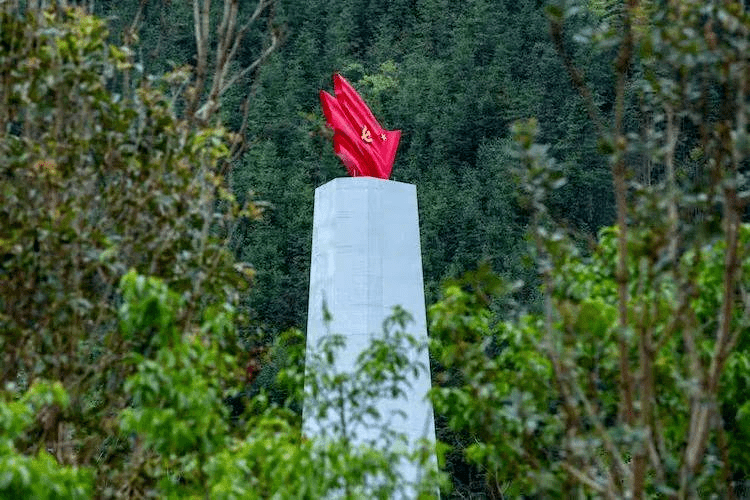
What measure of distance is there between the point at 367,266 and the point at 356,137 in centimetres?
127

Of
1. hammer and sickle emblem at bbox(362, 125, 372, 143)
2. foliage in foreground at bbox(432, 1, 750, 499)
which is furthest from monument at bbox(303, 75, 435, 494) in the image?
foliage in foreground at bbox(432, 1, 750, 499)

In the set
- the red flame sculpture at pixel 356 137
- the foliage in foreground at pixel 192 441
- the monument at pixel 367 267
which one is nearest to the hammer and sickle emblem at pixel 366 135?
the red flame sculpture at pixel 356 137

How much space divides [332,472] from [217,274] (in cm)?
118

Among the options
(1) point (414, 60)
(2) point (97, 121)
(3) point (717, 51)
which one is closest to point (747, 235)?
(3) point (717, 51)

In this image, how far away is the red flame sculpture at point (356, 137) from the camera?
10594mm

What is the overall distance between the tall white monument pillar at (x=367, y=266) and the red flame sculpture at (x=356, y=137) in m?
0.39

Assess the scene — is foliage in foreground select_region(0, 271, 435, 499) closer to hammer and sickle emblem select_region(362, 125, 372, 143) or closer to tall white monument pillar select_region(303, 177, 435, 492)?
tall white monument pillar select_region(303, 177, 435, 492)

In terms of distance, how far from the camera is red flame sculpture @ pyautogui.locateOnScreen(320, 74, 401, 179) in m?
10.6

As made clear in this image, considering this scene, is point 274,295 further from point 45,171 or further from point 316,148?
point 45,171

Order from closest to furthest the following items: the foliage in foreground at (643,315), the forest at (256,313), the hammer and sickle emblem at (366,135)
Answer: the foliage in foreground at (643,315) → the forest at (256,313) → the hammer and sickle emblem at (366,135)

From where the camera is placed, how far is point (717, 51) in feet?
14.0

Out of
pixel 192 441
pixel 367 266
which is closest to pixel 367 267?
pixel 367 266

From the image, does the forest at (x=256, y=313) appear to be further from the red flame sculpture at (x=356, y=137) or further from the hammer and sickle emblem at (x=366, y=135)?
Result: the hammer and sickle emblem at (x=366, y=135)

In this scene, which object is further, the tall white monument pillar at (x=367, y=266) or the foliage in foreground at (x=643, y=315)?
the tall white monument pillar at (x=367, y=266)
